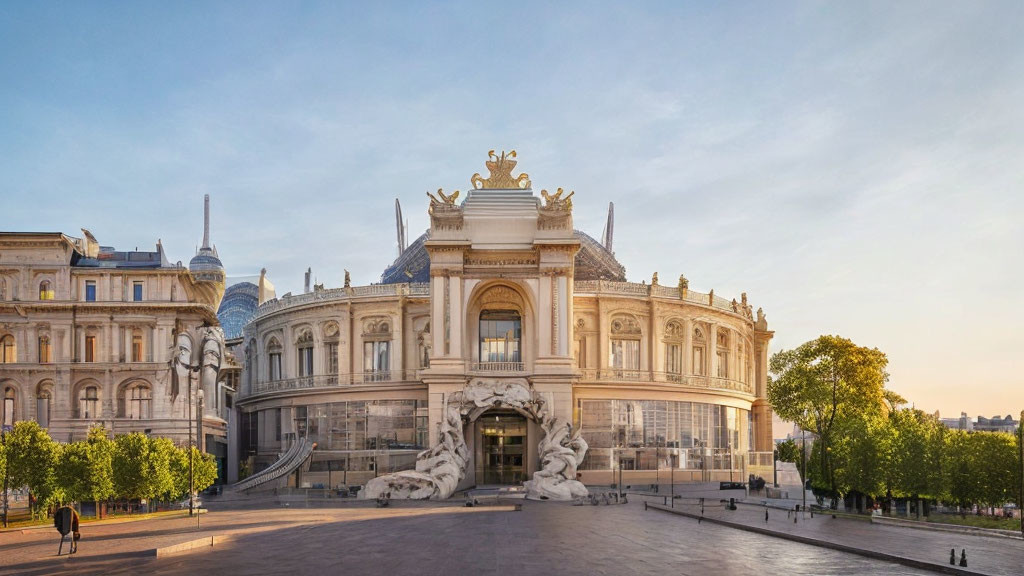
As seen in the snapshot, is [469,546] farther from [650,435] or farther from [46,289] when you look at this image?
[46,289]

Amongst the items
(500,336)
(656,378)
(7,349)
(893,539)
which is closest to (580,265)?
(656,378)

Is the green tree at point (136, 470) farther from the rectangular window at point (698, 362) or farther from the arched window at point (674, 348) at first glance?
the rectangular window at point (698, 362)

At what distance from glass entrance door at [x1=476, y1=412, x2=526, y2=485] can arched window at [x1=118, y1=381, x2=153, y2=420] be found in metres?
26.7

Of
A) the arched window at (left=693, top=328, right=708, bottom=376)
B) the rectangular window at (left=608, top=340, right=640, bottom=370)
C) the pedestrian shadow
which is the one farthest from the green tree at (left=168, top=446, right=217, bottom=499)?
the arched window at (left=693, top=328, right=708, bottom=376)

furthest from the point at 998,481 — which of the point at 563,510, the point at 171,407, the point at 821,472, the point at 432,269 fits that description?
the point at 171,407

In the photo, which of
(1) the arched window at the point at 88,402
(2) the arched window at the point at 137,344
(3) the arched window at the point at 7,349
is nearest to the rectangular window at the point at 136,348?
(2) the arched window at the point at 137,344

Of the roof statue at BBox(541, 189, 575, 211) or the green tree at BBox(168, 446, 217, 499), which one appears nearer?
the green tree at BBox(168, 446, 217, 499)

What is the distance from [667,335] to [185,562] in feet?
189

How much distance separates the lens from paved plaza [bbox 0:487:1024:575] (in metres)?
27.7

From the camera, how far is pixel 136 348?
76.1 m

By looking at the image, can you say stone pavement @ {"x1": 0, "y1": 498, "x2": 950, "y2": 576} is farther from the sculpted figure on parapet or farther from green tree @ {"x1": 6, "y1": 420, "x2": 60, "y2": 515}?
the sculpted figure on parapet

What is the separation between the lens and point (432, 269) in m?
70.2

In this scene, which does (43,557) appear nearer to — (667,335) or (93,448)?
(93,448)

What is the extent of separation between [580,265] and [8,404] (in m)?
52.9
